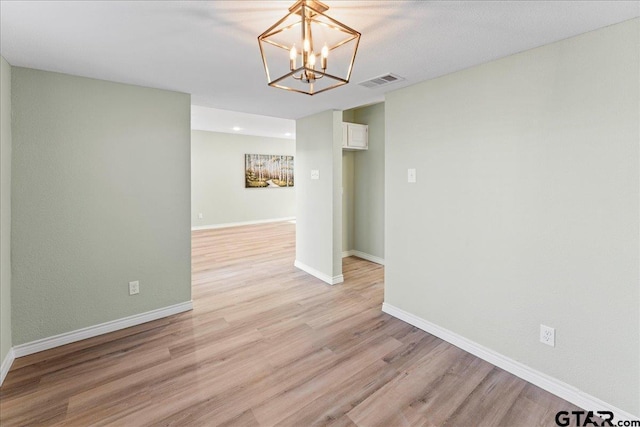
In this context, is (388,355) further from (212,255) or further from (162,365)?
(212,255)

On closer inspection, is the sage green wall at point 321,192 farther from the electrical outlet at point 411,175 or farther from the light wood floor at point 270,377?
the electrical outlet at point 411,175

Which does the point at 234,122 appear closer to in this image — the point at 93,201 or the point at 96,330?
the point at 93,201

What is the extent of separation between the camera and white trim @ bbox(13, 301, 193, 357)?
7.99 ft

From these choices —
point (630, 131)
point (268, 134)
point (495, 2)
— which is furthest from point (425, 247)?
point (268, 134)

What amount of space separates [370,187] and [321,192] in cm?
123

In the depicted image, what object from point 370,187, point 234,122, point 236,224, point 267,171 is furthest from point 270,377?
point 267,171

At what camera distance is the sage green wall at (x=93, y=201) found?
2.40 m

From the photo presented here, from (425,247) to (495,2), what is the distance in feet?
6.21

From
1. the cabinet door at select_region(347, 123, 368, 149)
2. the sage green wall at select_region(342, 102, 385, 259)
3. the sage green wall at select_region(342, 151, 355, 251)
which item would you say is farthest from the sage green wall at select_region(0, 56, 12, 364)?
the sage green wall at select_region(342, 151, 355, 251)

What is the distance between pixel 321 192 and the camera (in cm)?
417

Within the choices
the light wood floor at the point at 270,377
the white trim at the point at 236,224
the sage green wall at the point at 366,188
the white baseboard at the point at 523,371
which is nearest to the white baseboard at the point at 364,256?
the sage green wall at the point at 366,188

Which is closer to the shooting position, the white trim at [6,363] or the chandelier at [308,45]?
the chandelier at [308,45]

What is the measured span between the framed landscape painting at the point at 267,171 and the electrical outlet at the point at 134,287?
583 centimetres

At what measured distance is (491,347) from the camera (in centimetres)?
235
